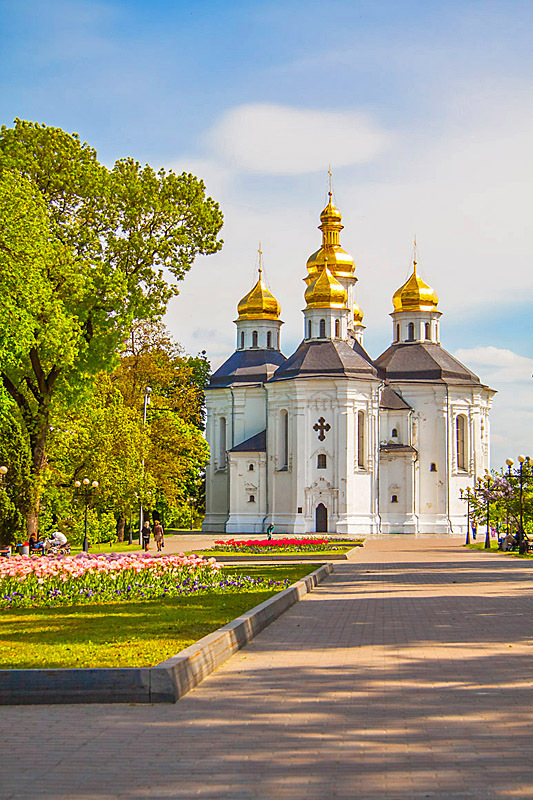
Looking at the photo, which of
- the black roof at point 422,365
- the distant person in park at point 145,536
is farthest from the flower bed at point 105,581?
the black roof at point 422,365

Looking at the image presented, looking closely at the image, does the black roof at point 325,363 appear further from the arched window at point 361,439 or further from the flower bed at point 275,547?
the flower bed at point 275,547

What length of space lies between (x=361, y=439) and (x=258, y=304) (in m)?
15.5

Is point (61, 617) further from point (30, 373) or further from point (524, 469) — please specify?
point (524, 469)

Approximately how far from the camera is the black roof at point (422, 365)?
71.2 meters

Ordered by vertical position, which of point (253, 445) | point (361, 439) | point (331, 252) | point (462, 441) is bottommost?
point (253, 445)

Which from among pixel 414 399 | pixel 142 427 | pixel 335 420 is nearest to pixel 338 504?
pixel 335 420

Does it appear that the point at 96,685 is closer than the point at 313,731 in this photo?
No

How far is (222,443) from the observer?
75125 mm

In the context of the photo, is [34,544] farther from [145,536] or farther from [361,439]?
[361,439]

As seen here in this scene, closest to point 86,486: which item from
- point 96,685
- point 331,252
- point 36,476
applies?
point 36,476

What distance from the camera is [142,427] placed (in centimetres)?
4606

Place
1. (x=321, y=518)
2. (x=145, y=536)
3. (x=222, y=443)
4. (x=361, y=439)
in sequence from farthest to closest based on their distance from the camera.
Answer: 1. (x=222, y=443)
2. (x=361, y=439)
3. (x=321, y=518)
4. (x=145, y=536)

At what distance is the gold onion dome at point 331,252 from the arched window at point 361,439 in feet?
46.9

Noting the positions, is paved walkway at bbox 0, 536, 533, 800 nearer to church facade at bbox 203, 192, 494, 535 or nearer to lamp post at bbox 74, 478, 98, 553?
lamp post at bbox 74, 478, 98, 553
